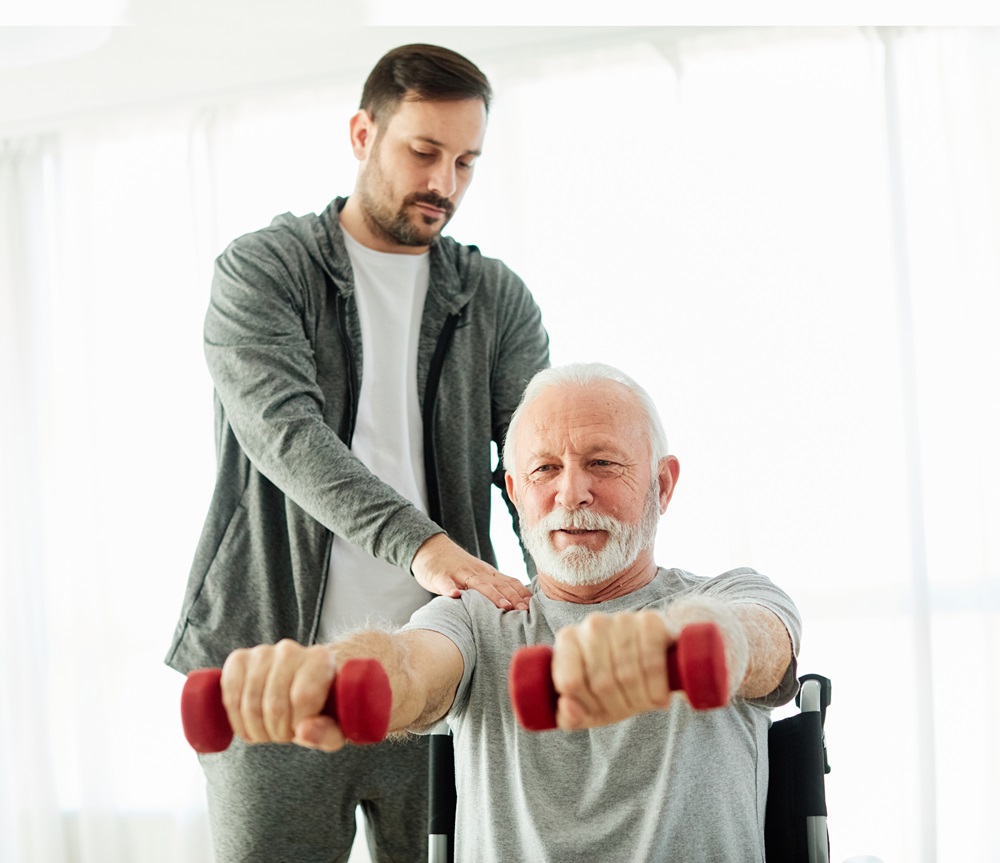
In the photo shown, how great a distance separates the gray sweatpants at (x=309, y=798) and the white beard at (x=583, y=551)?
56 centimetres

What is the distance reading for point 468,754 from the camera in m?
1.62

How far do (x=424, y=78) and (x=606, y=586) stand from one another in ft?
3.27

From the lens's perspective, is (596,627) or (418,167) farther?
(418,167)

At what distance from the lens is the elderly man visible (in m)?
1.43

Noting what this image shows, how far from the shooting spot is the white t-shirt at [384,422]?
2014 mm

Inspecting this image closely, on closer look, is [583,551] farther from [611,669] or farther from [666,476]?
[611,669]

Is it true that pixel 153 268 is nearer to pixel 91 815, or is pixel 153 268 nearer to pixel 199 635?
pixel 91 815

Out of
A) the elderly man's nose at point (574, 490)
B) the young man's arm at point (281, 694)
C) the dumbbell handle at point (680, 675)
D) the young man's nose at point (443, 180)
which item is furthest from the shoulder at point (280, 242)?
the dumbbell handle at point (680, 675)

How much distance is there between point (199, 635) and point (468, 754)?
2.09 feet

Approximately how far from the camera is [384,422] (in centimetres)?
207

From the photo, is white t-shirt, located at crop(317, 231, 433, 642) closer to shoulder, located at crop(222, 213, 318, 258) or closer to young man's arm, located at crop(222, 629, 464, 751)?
shoulder, located at crop(222, 213, 318, 258)

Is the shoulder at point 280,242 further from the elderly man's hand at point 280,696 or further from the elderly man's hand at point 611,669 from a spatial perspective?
the elderly man's hand at point 611,669

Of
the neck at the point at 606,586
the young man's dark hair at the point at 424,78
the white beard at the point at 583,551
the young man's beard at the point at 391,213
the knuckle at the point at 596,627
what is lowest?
the knuckle at the point at 596,627

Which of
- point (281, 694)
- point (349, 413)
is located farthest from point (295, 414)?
point (281, 694)
